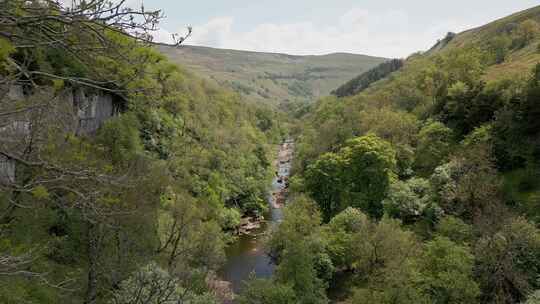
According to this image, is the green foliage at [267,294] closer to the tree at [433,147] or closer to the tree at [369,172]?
the tree at [369,172]

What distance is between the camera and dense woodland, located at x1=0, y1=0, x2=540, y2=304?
5867mm

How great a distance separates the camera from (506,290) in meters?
21.7

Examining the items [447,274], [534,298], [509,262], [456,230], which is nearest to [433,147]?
[456,230]

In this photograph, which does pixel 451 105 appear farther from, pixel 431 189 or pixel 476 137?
pixel 431 189

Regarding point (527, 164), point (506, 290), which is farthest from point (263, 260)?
point (527, 164)

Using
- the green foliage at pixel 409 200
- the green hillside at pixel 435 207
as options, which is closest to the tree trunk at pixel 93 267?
the green hillside at pixel 435 207

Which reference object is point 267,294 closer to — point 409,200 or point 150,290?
point 150,290

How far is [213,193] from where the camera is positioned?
149ft

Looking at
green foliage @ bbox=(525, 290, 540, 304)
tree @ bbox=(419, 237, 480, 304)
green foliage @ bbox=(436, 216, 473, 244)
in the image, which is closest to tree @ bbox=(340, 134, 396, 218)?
green foliage @ bbox=(436, 216, 473, 244)

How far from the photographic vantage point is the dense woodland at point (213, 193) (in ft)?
19.2

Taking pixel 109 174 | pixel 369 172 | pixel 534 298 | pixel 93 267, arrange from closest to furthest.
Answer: pixel 109 174, pixel 93 267, pixel 534 298, pixel 369 172

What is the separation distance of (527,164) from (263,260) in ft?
78.9

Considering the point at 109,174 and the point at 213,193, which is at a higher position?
the point at 109,174

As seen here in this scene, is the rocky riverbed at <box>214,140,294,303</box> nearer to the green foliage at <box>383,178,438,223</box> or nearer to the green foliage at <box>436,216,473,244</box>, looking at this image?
the green foliage at <box>383,178,438,223</box>
